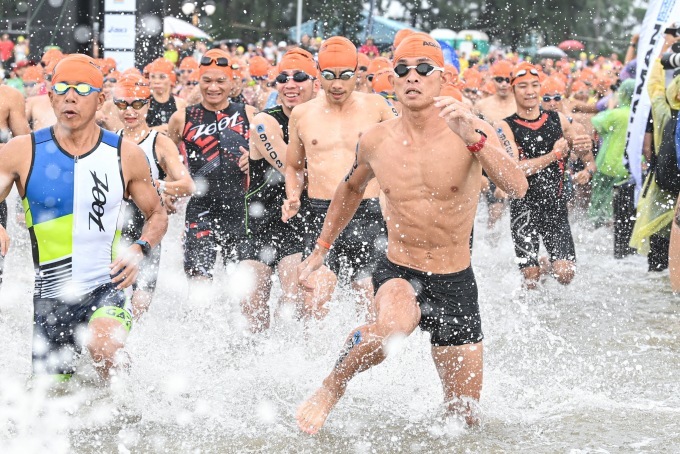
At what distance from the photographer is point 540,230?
27.4 ft

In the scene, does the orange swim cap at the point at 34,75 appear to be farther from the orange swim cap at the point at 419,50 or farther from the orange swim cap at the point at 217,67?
the orange swim cap at the point at 419,50

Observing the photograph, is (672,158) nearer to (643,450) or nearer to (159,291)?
(643,450)

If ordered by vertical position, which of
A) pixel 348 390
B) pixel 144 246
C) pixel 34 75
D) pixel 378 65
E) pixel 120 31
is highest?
pixel 144 246

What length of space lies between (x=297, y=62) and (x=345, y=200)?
→ 7.90 ft

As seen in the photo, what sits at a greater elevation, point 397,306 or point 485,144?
point 485,144

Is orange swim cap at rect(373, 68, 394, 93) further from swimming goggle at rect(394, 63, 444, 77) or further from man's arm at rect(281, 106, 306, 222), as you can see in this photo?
swimming goggle at rect(394, 63, 444, 77)

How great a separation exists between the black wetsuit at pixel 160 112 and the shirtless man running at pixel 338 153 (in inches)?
163

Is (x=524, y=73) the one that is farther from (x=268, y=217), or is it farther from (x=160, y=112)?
(x=160, y=112)

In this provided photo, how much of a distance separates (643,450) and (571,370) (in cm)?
147

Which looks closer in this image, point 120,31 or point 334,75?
point 334,75

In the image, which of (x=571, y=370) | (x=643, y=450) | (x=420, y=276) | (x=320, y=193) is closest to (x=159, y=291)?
(x=320, y=193)

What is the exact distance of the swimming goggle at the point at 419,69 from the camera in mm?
4500

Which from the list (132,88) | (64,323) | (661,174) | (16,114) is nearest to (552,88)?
(661,174)

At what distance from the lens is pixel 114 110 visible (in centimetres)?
882
